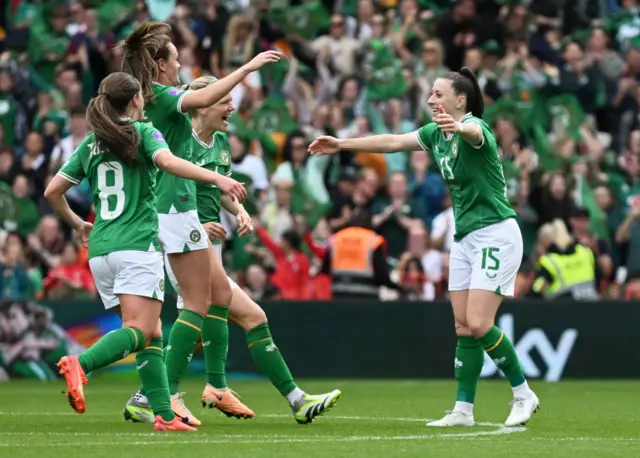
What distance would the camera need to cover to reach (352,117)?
1906 centimetres

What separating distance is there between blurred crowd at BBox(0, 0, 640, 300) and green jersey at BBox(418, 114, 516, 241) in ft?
22.4

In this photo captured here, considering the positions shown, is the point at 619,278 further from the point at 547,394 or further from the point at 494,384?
the point at 547,394

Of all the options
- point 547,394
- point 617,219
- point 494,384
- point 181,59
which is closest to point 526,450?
point 547,394

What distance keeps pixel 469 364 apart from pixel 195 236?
195 centimetres

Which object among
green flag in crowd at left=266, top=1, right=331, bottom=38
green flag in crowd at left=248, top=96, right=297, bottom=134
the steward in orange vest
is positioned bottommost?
the steward in orange vest

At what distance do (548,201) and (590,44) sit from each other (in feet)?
11.9

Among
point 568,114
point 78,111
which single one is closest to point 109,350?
point 78,111

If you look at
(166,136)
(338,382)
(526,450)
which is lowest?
(338,382)

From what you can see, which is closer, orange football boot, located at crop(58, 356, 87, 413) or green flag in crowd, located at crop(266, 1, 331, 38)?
orange football boot, located at crop(58, 356, 87, 413)

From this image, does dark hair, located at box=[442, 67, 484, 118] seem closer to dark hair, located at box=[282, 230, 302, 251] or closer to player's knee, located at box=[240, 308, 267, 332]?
player's knee, located at box=[240, 308, 267, 332]

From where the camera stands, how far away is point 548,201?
17.2 metres

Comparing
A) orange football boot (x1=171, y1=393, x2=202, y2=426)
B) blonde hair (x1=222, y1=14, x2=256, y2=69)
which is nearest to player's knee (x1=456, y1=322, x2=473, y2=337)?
orange football boot (x1=171, y1=393, x2=202, y2=426)

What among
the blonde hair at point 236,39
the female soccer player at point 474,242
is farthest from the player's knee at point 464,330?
the blonde hair at point 236,39

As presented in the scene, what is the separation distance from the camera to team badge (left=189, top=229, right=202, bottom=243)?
9120mm
